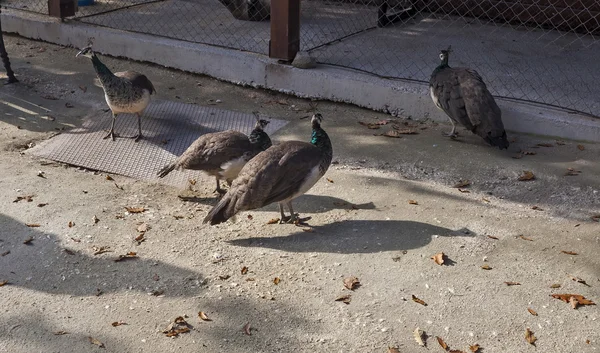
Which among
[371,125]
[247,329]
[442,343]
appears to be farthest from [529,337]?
[371,125]

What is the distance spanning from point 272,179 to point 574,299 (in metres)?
1.74

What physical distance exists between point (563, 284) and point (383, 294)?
0.95 meters

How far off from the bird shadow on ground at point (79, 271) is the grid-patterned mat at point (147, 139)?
1125 mm

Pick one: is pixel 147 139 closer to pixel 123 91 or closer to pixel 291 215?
pixel 123 91

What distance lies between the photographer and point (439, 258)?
13.5 ft

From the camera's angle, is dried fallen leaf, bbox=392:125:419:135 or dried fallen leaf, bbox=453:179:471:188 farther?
dried fallen leaf, bbox=392:125:419:135

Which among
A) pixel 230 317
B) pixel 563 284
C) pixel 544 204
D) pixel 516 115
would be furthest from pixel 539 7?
pixel 230 317

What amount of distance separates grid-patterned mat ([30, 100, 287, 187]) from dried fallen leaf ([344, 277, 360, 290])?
5.64ft

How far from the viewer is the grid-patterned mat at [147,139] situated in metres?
5.43

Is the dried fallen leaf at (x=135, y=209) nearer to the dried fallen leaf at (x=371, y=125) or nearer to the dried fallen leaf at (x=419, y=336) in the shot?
the dried fallen leaf at (x=419, y=336)

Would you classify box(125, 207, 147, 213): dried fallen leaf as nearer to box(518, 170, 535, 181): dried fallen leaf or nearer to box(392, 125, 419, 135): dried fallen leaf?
box(392, 125, 419, 135): dried fallen leaf

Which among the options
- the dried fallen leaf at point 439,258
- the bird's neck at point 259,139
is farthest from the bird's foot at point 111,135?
the dried fallen leaf at point 439,258

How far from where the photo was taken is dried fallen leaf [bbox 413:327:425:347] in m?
3.45

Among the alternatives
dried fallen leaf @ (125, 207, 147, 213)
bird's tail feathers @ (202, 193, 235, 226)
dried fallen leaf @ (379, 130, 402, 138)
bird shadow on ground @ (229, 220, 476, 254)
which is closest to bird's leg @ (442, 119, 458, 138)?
dried fallen leaf @ (379, 130, 402, 138)
